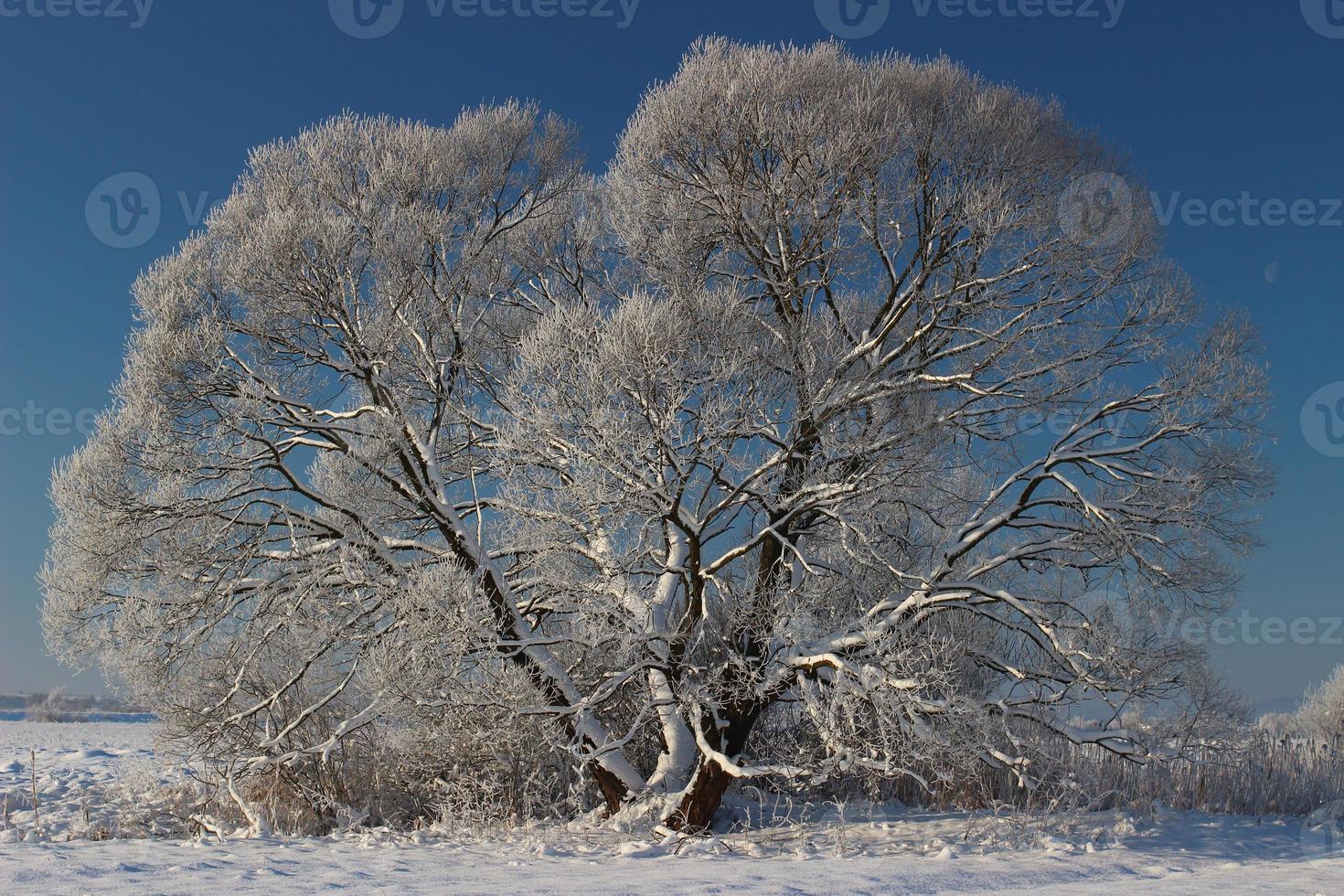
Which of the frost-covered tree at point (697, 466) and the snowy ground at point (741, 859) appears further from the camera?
the frost-covered tree at point (697, 466)

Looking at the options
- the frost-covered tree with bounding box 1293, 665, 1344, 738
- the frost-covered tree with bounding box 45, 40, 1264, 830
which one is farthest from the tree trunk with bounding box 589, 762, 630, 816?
the frost-covered tree with bounding box 1293, 665, 1344, 738

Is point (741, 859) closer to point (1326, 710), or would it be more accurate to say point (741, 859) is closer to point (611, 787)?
point (611, 787)

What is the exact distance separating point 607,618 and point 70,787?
8.38m

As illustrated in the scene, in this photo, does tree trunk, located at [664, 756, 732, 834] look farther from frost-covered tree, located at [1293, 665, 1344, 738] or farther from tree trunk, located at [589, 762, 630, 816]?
frost-covered tree, located at [1293, 665, 1344, 738]

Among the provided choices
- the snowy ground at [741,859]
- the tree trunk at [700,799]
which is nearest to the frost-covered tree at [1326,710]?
the snowy ground at [741,859]

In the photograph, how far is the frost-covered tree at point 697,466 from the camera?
31.7ft

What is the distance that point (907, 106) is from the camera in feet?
35.1

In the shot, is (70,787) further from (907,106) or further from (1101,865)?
(907,106)

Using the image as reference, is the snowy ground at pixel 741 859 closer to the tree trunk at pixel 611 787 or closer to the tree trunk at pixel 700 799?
the tree trunk at pixel 700 799

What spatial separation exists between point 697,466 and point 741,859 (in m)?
3.30

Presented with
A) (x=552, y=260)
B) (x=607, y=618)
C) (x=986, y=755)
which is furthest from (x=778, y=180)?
(x=986, y=755)

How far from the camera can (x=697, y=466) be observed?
29.7 ft

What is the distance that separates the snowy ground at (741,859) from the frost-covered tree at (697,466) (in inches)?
29.6

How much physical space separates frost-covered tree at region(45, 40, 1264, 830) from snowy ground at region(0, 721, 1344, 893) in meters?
0.75
